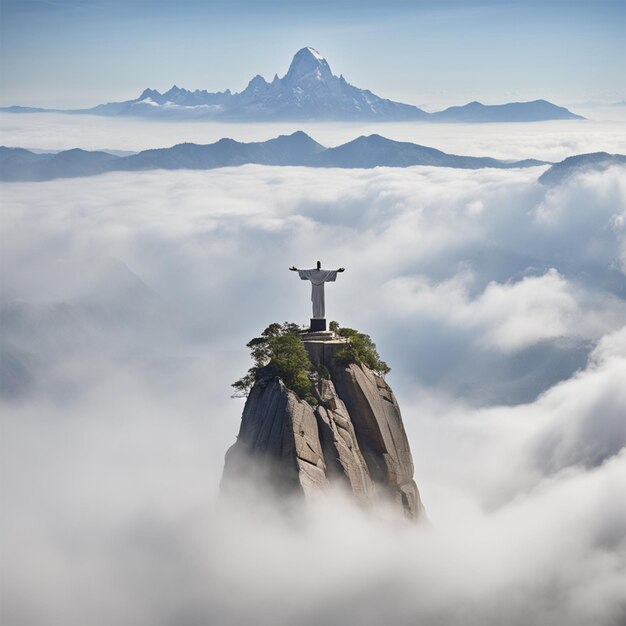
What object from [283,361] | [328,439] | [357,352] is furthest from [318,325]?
[328,439]

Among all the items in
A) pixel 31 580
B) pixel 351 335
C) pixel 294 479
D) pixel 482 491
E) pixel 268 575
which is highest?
pixel 351 335

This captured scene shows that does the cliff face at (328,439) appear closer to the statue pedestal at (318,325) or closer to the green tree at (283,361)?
the green tree at (283,361)

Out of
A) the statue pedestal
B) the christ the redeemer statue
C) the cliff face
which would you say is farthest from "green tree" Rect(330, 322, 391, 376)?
the christ the redeemer statue

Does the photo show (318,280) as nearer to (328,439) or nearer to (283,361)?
(283,361)

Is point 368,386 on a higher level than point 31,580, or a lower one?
higher

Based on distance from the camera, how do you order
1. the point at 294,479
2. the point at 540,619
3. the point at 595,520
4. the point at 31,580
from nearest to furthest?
the point at 294,479, the point at 540,619, the point at 31,580, the point at 595,520

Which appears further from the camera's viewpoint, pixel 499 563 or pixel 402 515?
pixel 499 563

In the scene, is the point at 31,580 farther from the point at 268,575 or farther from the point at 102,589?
the point at 268,575

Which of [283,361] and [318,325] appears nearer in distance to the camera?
[283,361]

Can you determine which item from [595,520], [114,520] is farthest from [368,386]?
[595,520]
